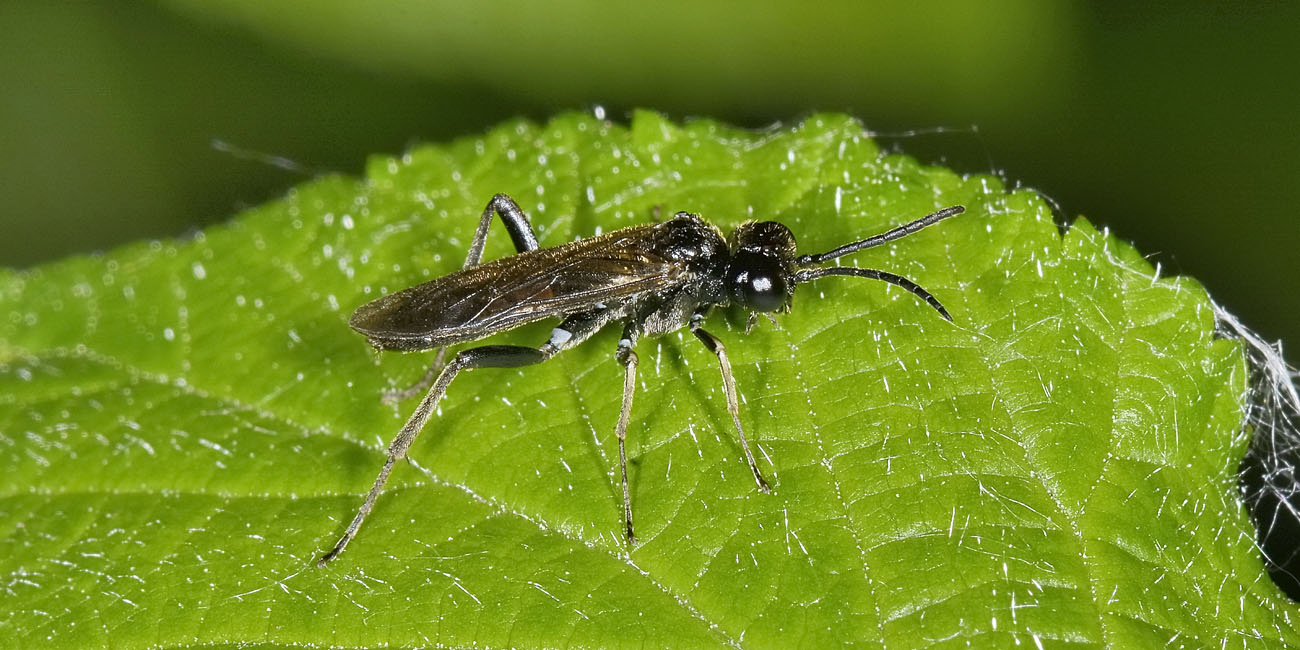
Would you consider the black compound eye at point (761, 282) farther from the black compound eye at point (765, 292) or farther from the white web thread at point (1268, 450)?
the white web thread at point (1268, 450)

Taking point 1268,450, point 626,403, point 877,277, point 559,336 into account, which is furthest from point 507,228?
point 1268,450

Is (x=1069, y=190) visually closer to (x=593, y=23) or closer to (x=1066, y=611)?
(x=593, y=23)

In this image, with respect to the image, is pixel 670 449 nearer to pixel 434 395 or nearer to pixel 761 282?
pixel 761 282

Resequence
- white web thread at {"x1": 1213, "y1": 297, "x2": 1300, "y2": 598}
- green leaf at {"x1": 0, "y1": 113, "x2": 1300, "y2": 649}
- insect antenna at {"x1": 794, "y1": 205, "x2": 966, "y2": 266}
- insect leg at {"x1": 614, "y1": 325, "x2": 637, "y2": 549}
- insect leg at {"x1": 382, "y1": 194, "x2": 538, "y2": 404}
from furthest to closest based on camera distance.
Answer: insect leg at {"x1": 382, "y1": 194, "x2": 538, "y2": 404} → insect antenna at {"x1": 794, "y1": 205, "x2": 966, "y2": 266} → insect leg at {"x1": 614, "y1": 325, "x2": 637, "y2": 549} → white web thread at {"x1": 1213, "y1": 297, "x2": 1300, "y2": 598} → green leaf at {"x1": 0, "y1": 113, "x2": 1300, "y2": 649}

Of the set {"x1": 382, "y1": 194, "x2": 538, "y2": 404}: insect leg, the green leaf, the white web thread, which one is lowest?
the white web thread

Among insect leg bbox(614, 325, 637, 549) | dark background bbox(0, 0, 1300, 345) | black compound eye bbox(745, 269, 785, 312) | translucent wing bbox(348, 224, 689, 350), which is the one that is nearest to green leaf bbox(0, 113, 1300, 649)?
insect leg bbox(614, 325, 637, 549)

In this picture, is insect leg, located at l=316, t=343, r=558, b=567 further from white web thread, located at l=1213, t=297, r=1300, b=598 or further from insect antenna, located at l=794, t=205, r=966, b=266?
white web thread, located at l=1213, t=297, r=1300, b=598
